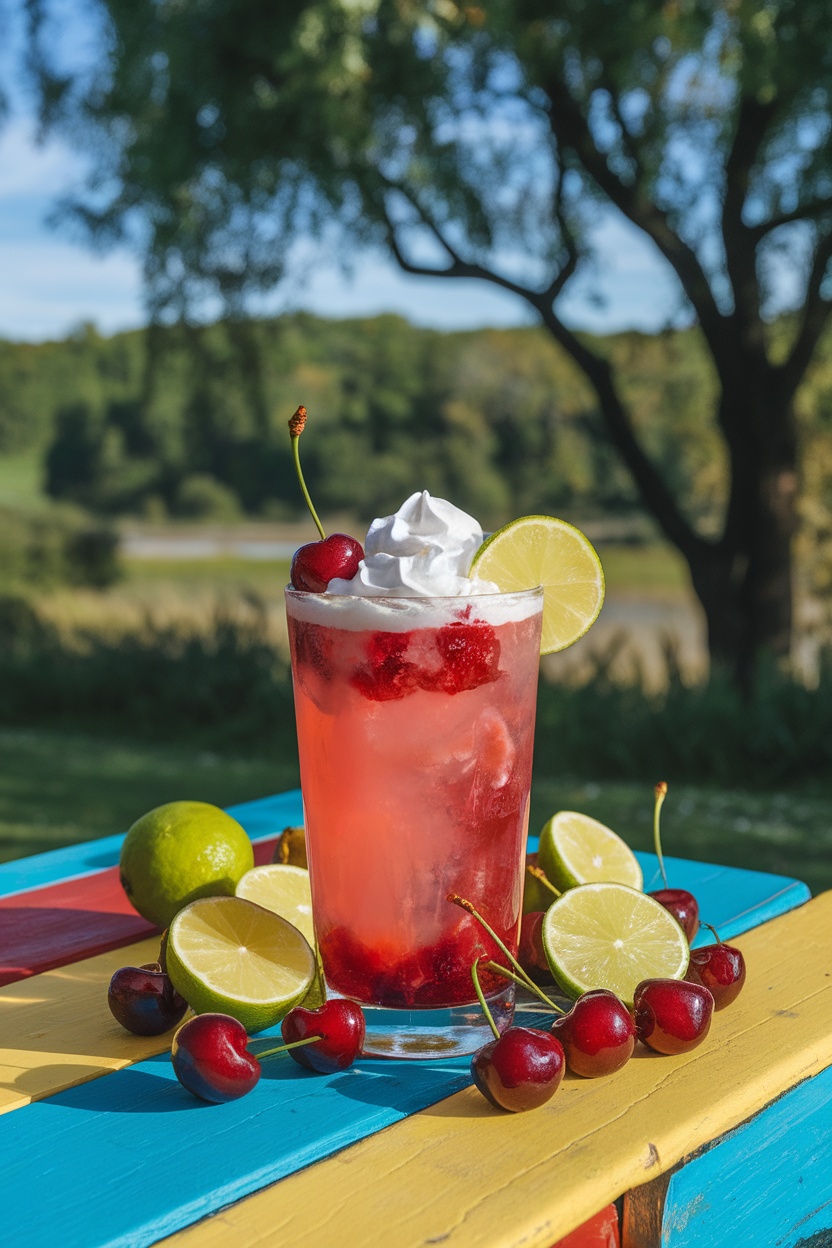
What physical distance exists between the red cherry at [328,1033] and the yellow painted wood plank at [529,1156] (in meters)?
0.05

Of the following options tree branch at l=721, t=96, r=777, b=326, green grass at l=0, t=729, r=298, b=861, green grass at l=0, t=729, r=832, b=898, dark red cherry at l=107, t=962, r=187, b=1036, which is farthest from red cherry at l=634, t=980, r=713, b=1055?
tree branch at l=721, t=96, r=777, b=326

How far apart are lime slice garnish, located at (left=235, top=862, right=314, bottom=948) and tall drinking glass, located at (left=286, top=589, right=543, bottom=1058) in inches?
7.3

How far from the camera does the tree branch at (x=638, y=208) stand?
21.9 feet

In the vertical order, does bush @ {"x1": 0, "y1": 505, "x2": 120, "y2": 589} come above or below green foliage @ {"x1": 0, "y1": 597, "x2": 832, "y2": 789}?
below

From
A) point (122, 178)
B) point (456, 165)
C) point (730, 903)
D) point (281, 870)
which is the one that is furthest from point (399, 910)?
point (122, 178)

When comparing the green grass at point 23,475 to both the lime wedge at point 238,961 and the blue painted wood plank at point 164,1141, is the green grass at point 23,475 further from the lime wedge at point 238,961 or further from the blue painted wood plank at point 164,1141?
the blue painted wood plank at point 164,1141

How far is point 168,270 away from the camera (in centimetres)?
796

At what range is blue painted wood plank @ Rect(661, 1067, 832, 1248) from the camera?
3.66 ft

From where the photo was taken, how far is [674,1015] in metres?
1.17

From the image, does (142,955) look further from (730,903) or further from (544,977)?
(730,903)

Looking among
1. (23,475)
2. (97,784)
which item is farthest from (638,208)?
(23,475)

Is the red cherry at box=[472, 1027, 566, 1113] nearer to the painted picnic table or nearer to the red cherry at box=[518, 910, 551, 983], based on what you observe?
the painted picnic table

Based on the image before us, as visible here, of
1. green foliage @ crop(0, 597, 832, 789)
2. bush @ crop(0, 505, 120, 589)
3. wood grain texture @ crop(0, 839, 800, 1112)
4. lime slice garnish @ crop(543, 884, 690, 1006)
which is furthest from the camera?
bush @ crop(0, 505, 120, 589)

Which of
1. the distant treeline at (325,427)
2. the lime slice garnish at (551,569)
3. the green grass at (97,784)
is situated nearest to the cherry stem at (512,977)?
the lime slice garnish at (551,569)
